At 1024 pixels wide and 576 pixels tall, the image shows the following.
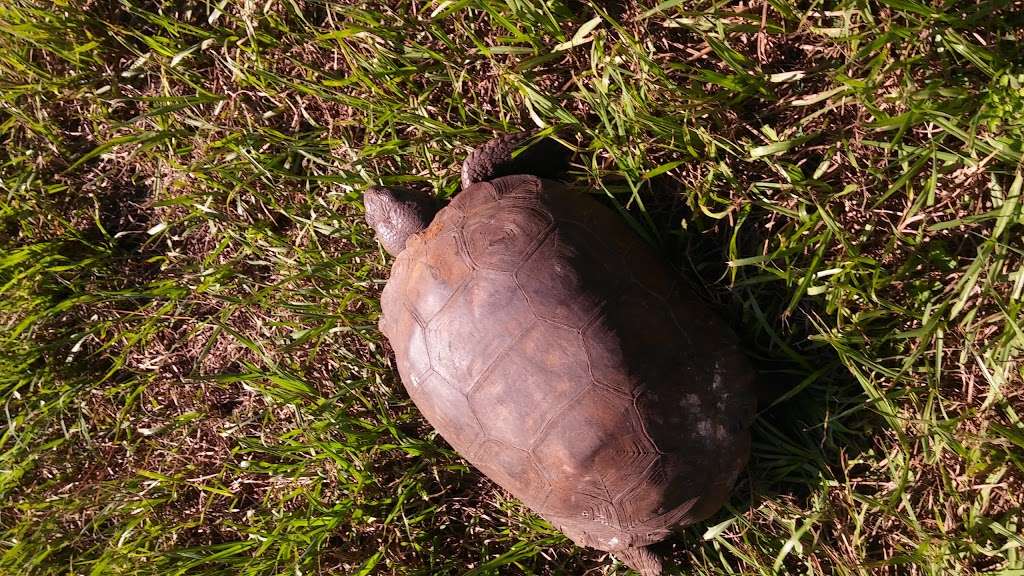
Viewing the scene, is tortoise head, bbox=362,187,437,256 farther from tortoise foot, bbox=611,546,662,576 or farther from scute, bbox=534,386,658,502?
tortoise foot, bbox=611,546,662,576

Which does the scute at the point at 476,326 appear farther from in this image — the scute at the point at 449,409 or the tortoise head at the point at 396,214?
the tortoise head at the point at 396,214

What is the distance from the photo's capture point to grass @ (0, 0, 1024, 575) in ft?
6.17

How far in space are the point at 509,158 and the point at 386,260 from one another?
609 mm

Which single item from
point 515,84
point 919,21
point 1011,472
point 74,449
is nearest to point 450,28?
point 515,84

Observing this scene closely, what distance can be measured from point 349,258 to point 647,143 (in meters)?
1.14

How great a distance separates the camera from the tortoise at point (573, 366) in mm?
1691

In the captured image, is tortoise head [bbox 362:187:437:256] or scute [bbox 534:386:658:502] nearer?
scute [bbox 534:386:658:502]

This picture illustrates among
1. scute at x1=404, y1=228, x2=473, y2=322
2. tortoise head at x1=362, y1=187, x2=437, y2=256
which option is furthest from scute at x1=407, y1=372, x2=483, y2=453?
tortoise head at x1=362, y1=187, x2=437, y2=256

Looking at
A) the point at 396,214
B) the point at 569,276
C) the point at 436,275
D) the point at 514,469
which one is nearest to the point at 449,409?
the point at 514,469

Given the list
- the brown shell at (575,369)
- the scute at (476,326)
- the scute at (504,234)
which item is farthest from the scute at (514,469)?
the scute at (504,234)

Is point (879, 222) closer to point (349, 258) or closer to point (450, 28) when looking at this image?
point (450, 28)

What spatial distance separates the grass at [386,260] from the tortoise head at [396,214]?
195mm

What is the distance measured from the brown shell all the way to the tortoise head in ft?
0.78

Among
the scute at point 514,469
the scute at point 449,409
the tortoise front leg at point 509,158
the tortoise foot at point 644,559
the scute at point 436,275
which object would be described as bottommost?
the tortoise foot at point 644,559
